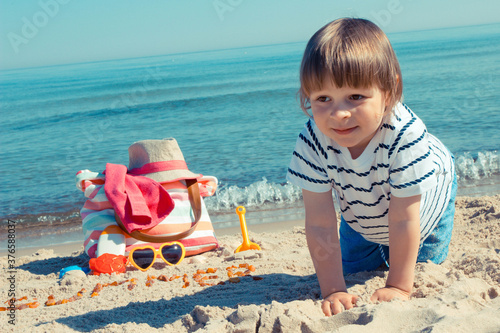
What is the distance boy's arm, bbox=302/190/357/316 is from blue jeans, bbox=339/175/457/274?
48cm

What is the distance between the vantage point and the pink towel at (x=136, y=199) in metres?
3.74

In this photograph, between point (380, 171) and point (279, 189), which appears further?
point (279, 189)

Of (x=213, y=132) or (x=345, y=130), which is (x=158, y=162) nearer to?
(x=345, y=130)

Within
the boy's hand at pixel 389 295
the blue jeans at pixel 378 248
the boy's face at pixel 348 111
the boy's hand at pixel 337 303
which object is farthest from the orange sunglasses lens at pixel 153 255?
the boy's face at pixel 348 111

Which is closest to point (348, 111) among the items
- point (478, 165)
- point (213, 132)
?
point (478, 165)

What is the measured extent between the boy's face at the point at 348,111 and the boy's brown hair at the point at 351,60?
0.03m

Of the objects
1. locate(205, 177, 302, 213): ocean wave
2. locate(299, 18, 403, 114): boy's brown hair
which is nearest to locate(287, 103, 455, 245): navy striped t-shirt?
locate(299, 18, 403, 114): boy's brown hair

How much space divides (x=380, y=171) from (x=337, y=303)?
2.15 feet

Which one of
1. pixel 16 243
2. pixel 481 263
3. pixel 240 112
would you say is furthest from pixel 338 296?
→ pixel 240 112

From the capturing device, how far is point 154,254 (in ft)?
12.5

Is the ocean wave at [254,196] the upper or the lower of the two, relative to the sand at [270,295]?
upper

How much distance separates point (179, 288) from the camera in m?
3.14

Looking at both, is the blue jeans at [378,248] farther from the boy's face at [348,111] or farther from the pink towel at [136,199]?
the pink towel at [136,199]

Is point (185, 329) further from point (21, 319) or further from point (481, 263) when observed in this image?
point (481, 263)
